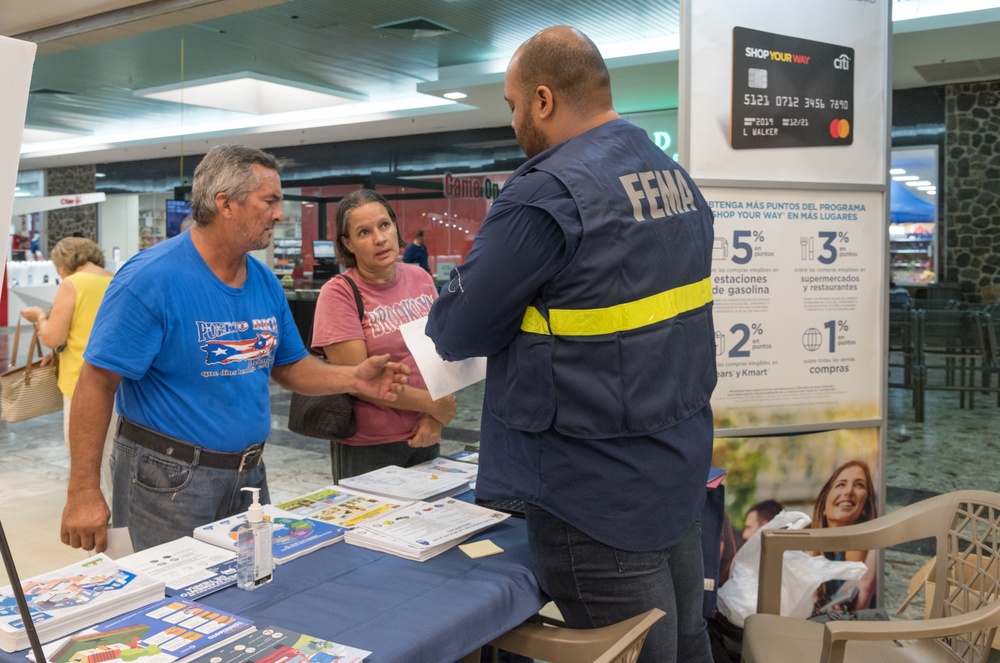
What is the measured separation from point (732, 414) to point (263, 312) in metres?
1.57

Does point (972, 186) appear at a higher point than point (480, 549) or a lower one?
higher

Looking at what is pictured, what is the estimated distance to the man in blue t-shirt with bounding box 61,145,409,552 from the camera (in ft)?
6.32

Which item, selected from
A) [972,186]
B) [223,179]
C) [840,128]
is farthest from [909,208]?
[223,179]

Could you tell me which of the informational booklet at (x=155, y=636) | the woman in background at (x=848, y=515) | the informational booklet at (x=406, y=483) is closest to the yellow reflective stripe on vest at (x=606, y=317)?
the informational booklet at (x=155, y=636)

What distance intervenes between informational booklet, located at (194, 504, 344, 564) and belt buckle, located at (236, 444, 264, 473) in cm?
17

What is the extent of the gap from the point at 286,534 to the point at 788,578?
4.96ft

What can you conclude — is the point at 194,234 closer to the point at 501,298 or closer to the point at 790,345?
the point at 501,298

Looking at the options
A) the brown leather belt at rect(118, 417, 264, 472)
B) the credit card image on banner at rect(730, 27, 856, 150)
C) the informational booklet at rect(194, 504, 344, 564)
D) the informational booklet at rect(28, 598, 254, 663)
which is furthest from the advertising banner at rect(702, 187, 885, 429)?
the informational booklet at rect(28, 598, 254, 663)

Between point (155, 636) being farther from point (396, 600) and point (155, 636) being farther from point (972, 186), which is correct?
point (972, 186)

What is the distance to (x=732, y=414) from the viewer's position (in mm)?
2793

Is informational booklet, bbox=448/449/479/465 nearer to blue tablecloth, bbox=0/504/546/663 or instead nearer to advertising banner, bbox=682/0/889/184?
blue tablecloth, bbox=0/504/546/663

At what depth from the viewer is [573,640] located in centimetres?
162

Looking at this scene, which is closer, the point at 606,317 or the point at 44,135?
the point at 606,317

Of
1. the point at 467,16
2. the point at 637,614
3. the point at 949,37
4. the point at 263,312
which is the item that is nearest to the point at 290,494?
the point at 263,312
